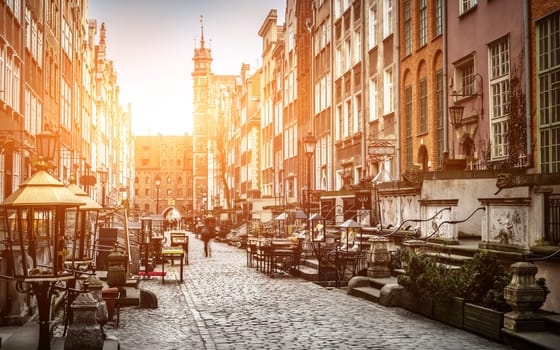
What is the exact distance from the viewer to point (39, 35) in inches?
1217

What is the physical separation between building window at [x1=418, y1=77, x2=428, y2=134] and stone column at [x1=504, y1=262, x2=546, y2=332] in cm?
1557

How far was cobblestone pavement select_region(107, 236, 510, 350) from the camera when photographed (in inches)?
428

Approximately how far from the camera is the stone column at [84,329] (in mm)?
9094

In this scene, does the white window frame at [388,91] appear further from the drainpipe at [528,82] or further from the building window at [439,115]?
the drainpipe at [528,82]

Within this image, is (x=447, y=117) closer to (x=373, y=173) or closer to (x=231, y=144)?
(x=373, y=173)

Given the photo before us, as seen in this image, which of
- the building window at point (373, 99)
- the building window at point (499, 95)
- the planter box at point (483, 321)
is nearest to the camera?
the planter box at point (483, 321)

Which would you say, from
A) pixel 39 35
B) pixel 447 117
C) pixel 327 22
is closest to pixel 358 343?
pixel 447 117

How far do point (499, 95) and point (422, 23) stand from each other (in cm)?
711

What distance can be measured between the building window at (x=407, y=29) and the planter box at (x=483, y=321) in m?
17.2

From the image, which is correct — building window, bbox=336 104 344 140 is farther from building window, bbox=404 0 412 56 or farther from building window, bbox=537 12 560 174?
building window, bbox=537 12 560 174

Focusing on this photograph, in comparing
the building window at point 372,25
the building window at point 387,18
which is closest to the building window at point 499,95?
the building window at point 387,18

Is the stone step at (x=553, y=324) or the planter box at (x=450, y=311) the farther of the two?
the planter box at (x=450, y=311)

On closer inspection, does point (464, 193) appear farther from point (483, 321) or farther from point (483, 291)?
point (483, 321)

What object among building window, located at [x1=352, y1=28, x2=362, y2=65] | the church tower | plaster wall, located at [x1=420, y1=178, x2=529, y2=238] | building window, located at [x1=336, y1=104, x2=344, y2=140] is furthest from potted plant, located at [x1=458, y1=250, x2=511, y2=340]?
the church tower
